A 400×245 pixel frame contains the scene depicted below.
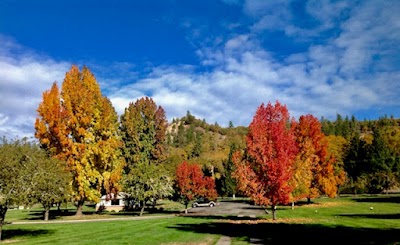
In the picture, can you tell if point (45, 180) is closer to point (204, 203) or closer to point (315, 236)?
point (315, 236)

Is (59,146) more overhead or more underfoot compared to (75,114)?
more underfoot

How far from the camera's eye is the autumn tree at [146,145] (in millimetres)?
49406

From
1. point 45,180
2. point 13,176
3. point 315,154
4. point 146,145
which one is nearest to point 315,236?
point 45,180

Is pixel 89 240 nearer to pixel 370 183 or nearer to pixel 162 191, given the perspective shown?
pixel 162 191

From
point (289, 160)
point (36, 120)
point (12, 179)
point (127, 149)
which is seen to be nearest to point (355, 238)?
point (289, 160)

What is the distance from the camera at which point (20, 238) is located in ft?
86.6

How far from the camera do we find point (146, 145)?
64750mm

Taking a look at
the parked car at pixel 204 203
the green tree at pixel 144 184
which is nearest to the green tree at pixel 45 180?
the green tree at pixel 144 184

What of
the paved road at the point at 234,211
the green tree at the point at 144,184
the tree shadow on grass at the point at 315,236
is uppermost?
the green tree at the point at 144,184

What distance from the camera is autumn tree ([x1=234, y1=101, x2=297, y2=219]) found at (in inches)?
1196

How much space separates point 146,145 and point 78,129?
73.5ft

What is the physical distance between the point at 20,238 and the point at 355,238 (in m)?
23.0

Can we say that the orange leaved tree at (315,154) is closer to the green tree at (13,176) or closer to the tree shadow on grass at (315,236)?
the tree shadow on grass at (315,236)

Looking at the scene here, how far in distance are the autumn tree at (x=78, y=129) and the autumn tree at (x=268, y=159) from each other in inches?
815
